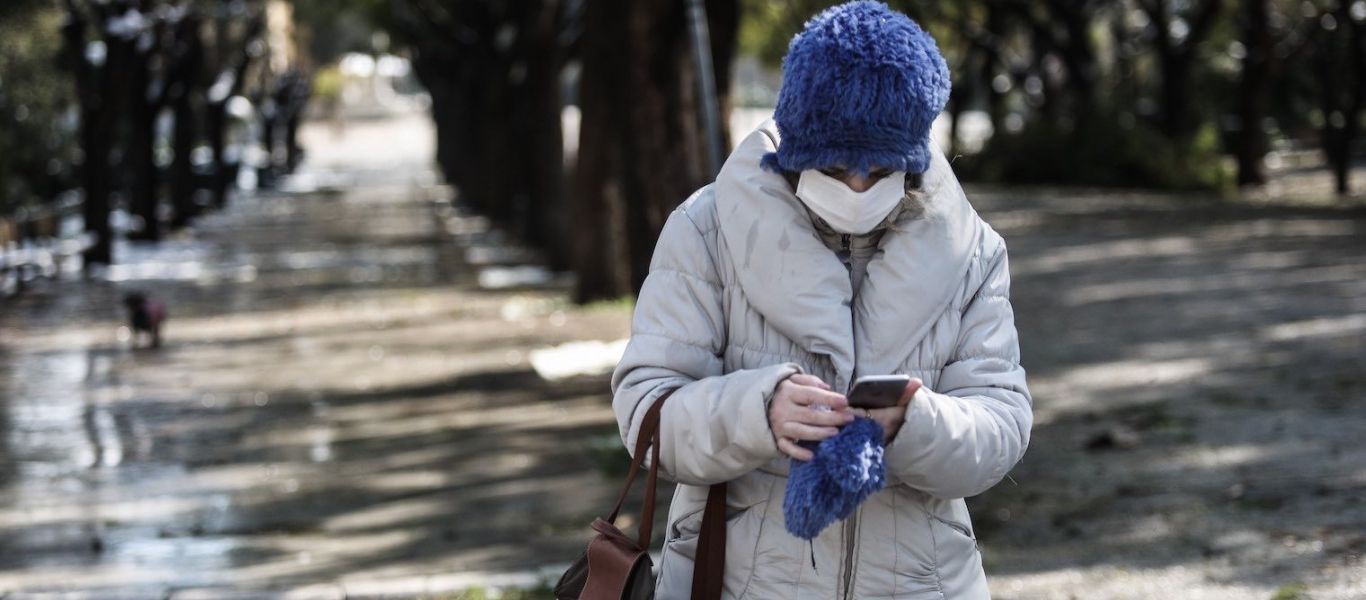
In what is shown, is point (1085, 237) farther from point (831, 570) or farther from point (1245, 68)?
point (831, 570)

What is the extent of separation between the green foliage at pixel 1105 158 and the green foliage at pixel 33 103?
17.4 meters

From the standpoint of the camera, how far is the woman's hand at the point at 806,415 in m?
2.79

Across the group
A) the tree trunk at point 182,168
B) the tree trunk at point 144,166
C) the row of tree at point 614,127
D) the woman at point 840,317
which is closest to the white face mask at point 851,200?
the woman at point 840,317

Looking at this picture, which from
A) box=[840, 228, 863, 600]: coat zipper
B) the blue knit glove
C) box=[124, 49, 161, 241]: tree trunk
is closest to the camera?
the blue knit glove

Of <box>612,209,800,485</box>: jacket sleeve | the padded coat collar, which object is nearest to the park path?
the padded coat collar

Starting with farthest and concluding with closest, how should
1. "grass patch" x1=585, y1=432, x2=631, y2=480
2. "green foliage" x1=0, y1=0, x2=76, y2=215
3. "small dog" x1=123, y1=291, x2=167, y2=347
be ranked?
"green foliage" x1=0, y1=0, x2=76, y2=215, "small dog" x1=123, y1=291, x2=167, y2=347, "grass patch" x1=585, y1=432, x2=631, y2=480

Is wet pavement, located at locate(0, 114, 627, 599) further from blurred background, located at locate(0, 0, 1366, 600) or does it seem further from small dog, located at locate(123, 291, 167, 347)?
small dog, located at locate(123, 291, 167, 347)

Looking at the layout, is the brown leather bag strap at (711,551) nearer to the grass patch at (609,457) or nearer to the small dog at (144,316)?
the grass patch at (609,457)

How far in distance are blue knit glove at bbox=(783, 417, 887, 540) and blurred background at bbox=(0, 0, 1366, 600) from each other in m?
3.58

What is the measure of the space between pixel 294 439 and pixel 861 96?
29.0 feet

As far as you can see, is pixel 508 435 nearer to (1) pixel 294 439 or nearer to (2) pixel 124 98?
(1) pixel 294 439

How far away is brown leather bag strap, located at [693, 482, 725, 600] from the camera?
9.94 ft

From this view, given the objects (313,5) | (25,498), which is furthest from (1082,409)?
(313,5)

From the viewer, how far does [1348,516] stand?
6961mm
